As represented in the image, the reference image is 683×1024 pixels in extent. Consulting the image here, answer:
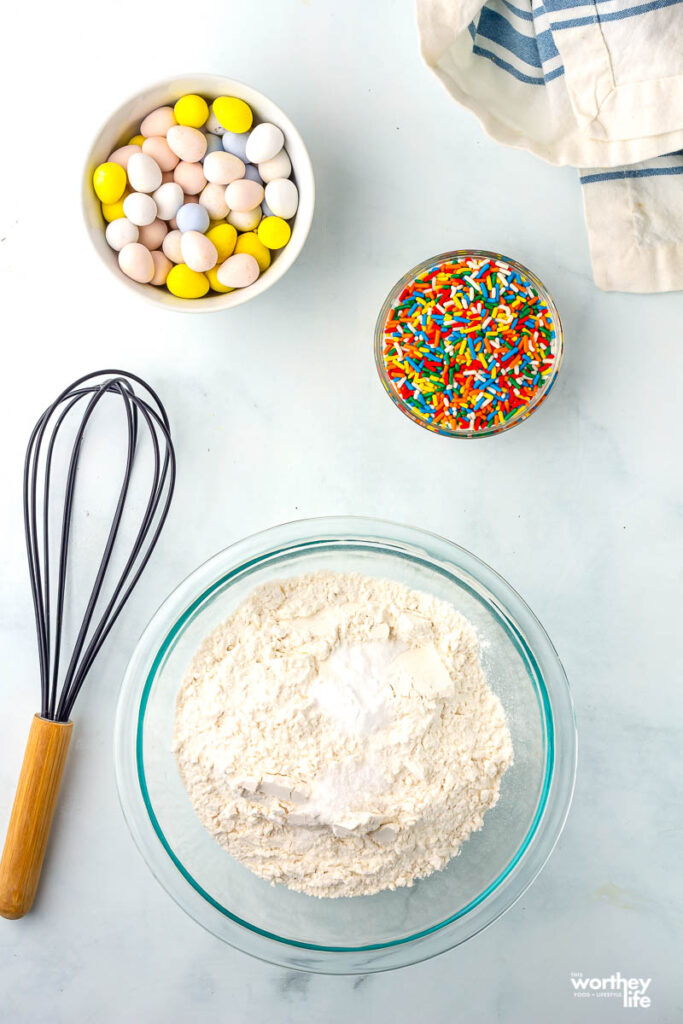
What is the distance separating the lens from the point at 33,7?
93cm

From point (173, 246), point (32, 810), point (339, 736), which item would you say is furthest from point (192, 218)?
point (32, 810)

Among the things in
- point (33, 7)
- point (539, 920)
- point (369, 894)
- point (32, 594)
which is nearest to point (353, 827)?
point (369, 894)

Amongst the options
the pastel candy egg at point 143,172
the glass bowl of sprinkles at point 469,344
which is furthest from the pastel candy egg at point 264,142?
the glass bowl of sprinkles at point 469,344

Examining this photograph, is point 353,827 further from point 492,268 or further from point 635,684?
point 492,268

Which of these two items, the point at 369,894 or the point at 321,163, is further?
the point at 321,163

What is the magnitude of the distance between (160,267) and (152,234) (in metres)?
0.04

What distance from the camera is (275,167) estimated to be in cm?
87

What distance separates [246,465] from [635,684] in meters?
0.59

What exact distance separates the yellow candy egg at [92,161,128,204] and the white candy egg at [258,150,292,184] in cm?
16

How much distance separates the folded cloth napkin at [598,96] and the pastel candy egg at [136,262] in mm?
404

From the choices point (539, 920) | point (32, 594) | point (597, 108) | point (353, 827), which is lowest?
point (539, 920)

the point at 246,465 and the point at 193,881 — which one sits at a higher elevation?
the point at 246,465

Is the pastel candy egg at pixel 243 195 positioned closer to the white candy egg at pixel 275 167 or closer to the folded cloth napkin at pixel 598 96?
the white candy egg at pixel 275 167

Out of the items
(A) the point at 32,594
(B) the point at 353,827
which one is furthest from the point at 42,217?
(B) the point at 353,827
